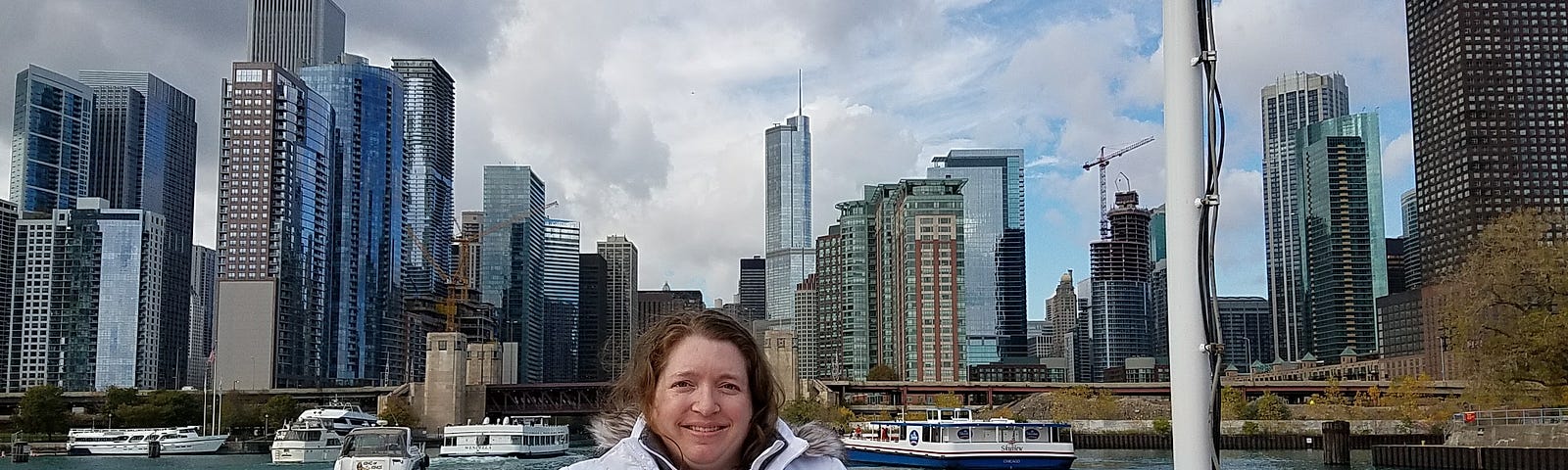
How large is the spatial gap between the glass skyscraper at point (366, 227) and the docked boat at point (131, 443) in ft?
280

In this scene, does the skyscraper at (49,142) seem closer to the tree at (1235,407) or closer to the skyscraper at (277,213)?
the skyscraper at (277,213)

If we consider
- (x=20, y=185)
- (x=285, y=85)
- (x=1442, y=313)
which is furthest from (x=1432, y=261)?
(x=20, y=185)

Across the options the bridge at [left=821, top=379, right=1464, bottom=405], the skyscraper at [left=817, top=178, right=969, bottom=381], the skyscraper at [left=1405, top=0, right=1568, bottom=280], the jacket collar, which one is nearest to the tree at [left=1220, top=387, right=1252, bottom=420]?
the bridge at [left=821, top=379, right=1464, bottom=405]

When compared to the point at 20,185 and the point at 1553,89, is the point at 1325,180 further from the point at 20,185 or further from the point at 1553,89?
the point at 20,185

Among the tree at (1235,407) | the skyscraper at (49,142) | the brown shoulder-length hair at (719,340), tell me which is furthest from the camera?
the skyscraper at (49,142)

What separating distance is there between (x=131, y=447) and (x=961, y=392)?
191 feet

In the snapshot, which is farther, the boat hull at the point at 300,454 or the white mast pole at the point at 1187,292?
the boat hull at the point at 300,454

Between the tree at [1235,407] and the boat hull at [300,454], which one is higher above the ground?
the tree at [1235,407]

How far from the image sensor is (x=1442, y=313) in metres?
31.9

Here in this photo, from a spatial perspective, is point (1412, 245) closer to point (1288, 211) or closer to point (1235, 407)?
point (1288, 211)

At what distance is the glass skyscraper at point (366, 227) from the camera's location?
158500 mm

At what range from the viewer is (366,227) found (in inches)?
6639

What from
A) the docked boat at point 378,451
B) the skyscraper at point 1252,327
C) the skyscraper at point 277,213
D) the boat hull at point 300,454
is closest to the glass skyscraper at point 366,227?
the skyscraper at point 277,213

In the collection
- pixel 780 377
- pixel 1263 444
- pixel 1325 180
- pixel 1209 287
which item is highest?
pixel 1325 180
